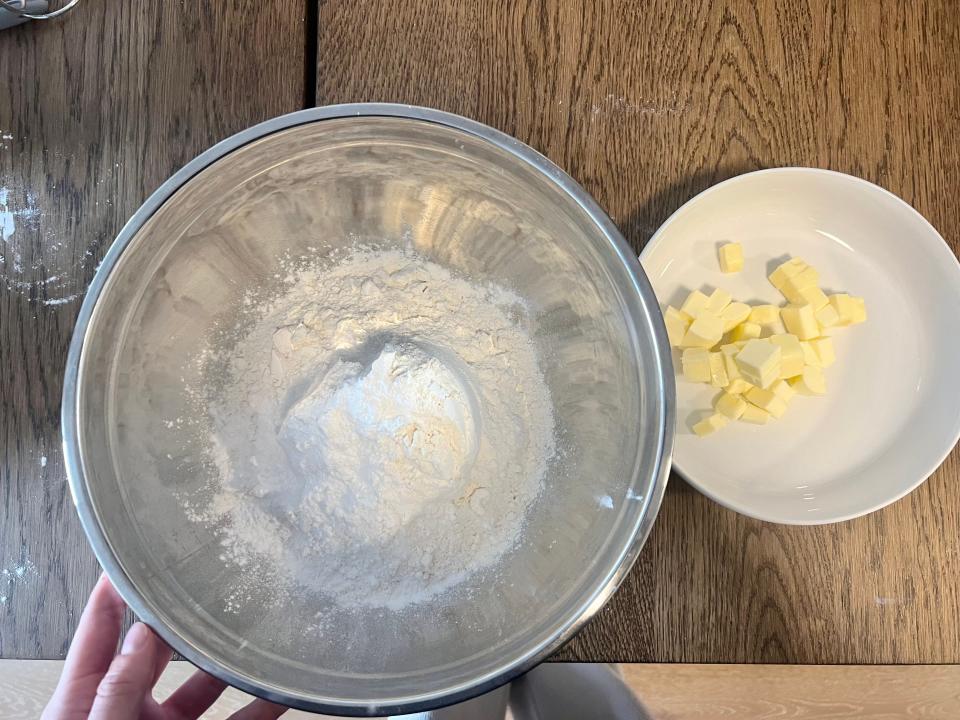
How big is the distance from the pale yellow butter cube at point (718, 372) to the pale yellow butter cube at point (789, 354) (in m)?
0.07

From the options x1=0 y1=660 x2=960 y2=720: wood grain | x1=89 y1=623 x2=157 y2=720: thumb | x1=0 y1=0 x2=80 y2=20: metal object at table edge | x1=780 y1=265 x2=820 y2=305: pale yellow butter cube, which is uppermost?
x1=0 y1=0 x2=80 y2=20: metal object at table edge

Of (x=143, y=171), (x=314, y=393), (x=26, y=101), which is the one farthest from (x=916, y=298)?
(x=26, y=101)

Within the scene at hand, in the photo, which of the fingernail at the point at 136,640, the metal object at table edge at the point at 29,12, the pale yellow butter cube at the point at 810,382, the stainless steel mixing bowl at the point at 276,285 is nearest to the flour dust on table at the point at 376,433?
the stainless steel mixing bowl at the point at 276,285

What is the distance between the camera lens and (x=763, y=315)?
0.86m

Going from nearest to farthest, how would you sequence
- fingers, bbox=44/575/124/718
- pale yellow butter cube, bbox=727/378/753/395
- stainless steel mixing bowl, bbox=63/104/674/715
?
stainless steel mixing bowl, bbox=63/104/674/715 < fingers, bbox=44/575/124/718 < pale yellow butter cube, bbox=727/378/753/395

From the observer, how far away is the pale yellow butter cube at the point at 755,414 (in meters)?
0.84

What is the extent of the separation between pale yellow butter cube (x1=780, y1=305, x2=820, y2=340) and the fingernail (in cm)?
85

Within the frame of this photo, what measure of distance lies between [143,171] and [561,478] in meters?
0.69

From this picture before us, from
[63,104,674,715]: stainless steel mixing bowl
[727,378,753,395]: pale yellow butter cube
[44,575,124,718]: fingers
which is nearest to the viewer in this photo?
[63,104,674,715]: stainless steel mixing bowl

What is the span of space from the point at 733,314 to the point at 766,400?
0.12 m

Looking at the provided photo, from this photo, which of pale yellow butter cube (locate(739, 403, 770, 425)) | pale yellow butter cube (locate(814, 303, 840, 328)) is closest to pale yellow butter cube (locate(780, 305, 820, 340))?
pale yellow butter cube (locate(814, 303, 840, 328))

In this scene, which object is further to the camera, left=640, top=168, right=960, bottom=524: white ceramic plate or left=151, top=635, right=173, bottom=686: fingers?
left=640, top=168, right=960, bottom=524: white ceramic plate

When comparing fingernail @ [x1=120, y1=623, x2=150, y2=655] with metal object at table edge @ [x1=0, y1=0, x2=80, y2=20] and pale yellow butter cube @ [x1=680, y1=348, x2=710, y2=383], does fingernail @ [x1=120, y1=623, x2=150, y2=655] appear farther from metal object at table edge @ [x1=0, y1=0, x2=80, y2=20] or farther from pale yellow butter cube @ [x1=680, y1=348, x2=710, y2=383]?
metal object at table edge @ [x1=0, y1=0, x2=80, y2=20]

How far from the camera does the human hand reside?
68cm
